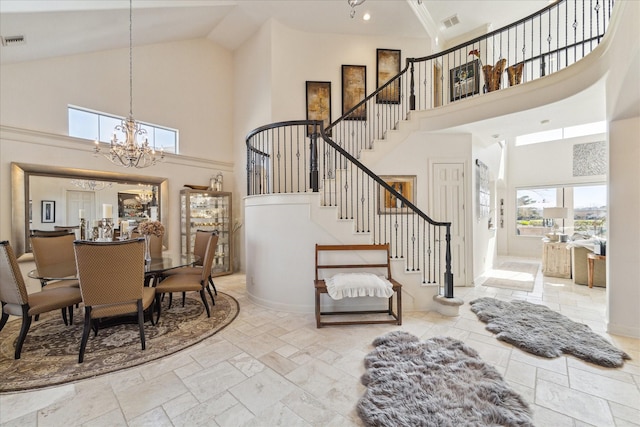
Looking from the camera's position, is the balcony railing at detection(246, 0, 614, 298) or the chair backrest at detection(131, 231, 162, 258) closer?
the chair backrest at detection(131, 231, 162, 258)

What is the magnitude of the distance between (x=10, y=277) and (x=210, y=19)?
17.0ft

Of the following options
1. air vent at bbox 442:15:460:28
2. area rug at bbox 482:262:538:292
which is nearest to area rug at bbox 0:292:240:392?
area rug at bbox 482:262:538:292

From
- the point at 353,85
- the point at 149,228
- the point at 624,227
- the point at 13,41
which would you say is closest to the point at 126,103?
the point at 13,41

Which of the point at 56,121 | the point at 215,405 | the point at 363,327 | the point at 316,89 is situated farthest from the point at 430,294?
the point at 56,121

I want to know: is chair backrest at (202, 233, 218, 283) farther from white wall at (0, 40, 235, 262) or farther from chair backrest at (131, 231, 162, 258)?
white wall at (0, 40, 235, 262)

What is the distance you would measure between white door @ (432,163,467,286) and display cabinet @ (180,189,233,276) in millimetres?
4301

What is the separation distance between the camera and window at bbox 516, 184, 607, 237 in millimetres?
7293

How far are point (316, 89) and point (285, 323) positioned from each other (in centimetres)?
458

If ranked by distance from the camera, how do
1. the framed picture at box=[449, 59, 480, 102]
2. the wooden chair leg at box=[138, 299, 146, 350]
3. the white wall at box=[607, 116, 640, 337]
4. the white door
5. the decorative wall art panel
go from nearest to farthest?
1. the wooden chair leg at box=[138, 299, 146, 350]
2. the white wall at box=[607, 116, 640, 337]
3. the white door
4. the framed picture at box=[449, 59, 480, 102]
5. the decorative wall art panel

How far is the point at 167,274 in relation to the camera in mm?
3799

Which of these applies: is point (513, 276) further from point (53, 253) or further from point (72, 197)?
point (72, 197)

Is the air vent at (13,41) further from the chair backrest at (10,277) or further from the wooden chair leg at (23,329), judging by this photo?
the wooden chair leg at (23,329)

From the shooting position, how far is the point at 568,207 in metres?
7.70

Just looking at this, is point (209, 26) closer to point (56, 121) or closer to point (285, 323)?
point (56, 121)
